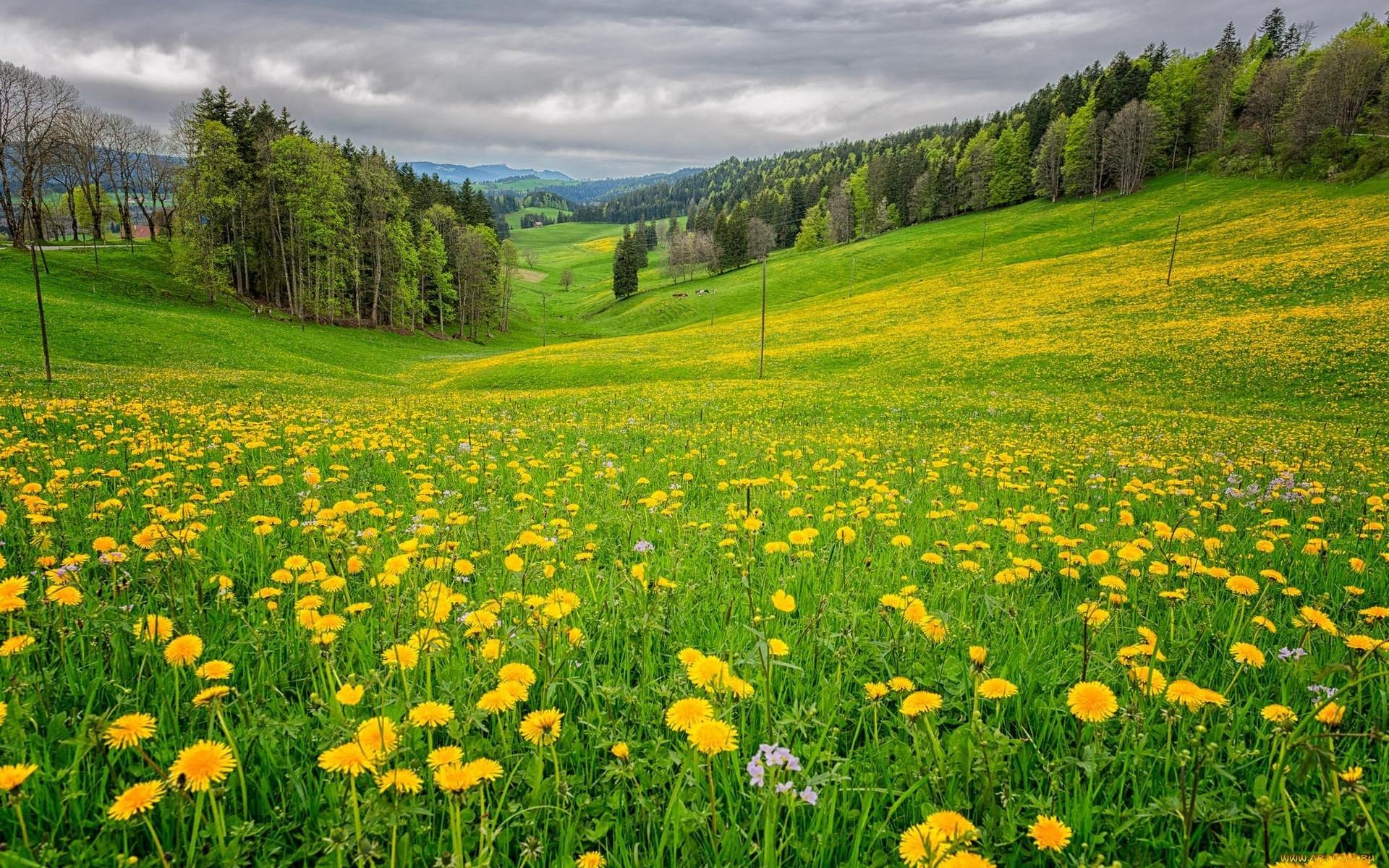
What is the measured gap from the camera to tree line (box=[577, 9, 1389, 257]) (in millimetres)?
59969

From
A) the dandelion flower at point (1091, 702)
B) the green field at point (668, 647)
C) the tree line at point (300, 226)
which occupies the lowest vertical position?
the green field at point (668, 647)

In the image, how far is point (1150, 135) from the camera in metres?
73.0

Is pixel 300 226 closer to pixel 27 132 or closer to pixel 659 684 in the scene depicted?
pixel 27 132

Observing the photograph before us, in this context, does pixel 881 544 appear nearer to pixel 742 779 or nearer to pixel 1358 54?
pixel 742 779

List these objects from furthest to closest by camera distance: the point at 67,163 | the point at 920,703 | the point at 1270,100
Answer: the point at 1270,100 < the point at 67,163 < the point at 920,703

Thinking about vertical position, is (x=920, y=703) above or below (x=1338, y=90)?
below

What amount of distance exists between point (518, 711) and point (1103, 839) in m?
1.98

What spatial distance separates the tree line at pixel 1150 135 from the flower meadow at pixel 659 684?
81641 mm

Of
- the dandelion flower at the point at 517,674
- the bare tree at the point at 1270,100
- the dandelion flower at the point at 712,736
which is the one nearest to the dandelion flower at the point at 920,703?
the dandelion flower at the point at 712,736

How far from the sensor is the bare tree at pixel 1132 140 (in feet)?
237

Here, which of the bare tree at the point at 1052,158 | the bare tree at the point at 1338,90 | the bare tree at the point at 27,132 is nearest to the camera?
the bare tree at the point at 27,132

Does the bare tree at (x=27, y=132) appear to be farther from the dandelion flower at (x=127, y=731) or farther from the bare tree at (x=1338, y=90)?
the bare tree at (x=1338, y=90)

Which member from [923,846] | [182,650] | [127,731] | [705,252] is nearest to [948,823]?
[923,846]

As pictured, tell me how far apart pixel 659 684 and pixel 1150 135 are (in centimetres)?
9912
